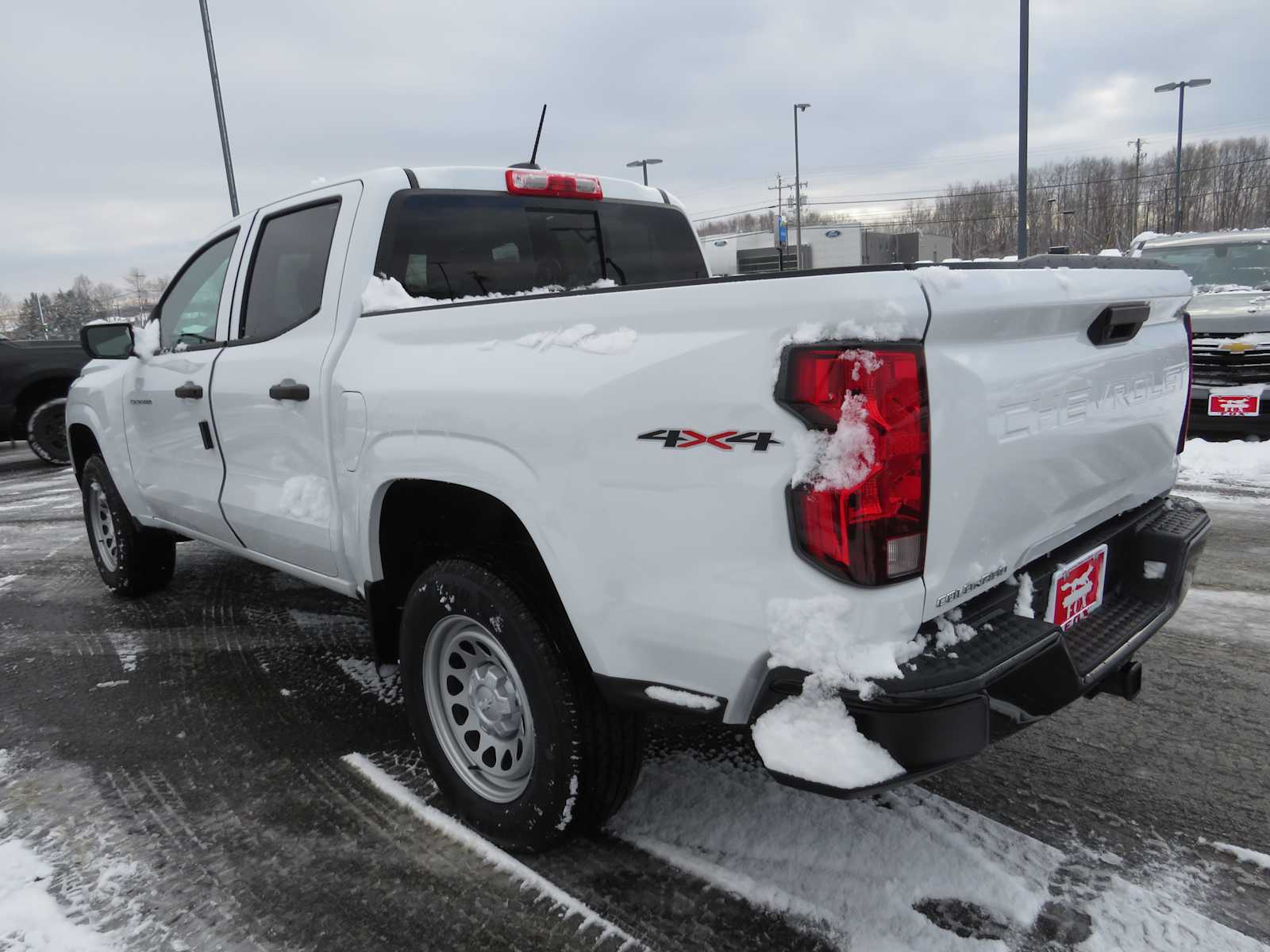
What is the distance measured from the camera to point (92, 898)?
2361 millimetres

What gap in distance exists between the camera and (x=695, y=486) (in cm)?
183

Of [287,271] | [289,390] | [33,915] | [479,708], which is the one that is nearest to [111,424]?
[287,271]

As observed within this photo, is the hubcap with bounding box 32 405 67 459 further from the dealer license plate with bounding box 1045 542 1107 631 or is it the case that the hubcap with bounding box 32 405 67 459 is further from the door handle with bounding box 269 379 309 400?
the dealer license plate with bounding box 1045 542 1107 631

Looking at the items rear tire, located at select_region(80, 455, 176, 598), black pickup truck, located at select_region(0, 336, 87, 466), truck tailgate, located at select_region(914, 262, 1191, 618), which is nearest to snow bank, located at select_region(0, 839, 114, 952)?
truck tailgate, located at select_region(914, 262, 1191, 618)

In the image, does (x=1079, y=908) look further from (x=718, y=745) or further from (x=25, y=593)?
(x=25, y=593)

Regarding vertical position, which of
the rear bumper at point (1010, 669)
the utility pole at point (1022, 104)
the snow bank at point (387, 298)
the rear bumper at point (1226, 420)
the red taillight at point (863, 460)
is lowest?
the rear bumper at point (1226, 420)

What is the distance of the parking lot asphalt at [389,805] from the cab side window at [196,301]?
154cm

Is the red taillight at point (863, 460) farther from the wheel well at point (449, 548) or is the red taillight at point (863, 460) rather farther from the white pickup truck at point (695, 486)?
the wheel well at point (449, 548)

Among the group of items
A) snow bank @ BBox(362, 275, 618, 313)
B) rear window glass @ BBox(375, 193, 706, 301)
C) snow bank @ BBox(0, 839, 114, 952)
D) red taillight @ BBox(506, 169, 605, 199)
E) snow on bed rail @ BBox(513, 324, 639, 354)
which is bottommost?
snow bank @ BBox(0, 839, 114, 952)

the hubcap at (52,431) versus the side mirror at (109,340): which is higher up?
the side mirror at (109,340)

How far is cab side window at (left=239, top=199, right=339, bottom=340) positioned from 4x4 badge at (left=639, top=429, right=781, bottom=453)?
67.8 inches

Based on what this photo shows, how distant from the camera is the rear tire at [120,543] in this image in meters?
4.91

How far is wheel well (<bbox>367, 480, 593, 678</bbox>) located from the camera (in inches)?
90.0

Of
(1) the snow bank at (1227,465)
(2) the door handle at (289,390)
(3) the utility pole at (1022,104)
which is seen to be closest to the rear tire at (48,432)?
(2) the door handle at (289,390)
